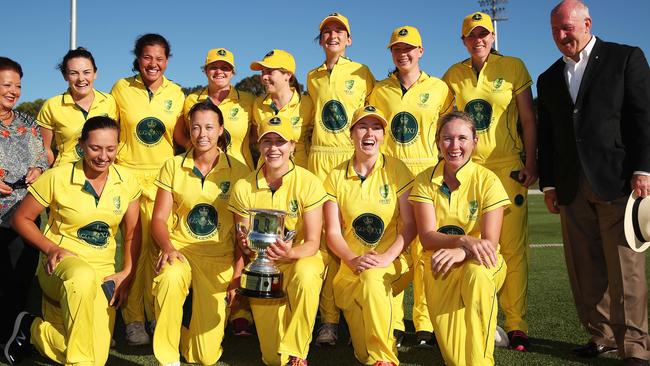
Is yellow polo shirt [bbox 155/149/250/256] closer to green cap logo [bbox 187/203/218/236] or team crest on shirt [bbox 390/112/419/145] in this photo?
green cap logo [bbox 187/203/218/236]

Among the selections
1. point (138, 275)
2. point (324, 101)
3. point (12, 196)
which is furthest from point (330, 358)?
point (12, 196)

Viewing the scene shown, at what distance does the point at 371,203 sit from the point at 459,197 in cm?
67

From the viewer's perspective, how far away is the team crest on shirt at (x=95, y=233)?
14.7ft

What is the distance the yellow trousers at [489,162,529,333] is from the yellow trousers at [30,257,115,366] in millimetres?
3129

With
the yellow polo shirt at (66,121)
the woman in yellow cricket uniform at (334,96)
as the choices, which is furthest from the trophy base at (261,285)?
the yellow polo shirt at (66,121)

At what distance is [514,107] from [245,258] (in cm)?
265

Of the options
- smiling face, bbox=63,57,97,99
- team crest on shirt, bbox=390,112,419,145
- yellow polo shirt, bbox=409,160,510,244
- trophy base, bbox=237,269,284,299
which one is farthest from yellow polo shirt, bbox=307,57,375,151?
smiling face, bbox=63,57,97,99

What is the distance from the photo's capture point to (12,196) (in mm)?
4891

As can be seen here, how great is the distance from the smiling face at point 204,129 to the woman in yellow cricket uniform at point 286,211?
43 cm

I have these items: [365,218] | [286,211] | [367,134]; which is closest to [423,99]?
[367,134]

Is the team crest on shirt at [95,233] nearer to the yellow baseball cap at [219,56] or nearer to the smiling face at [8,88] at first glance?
the smiling face at [8,88]

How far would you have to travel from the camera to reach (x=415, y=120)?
5.38 metres

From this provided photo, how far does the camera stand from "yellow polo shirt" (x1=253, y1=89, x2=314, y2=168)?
572cm

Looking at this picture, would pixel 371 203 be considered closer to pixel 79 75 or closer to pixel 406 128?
pixel 406 128
